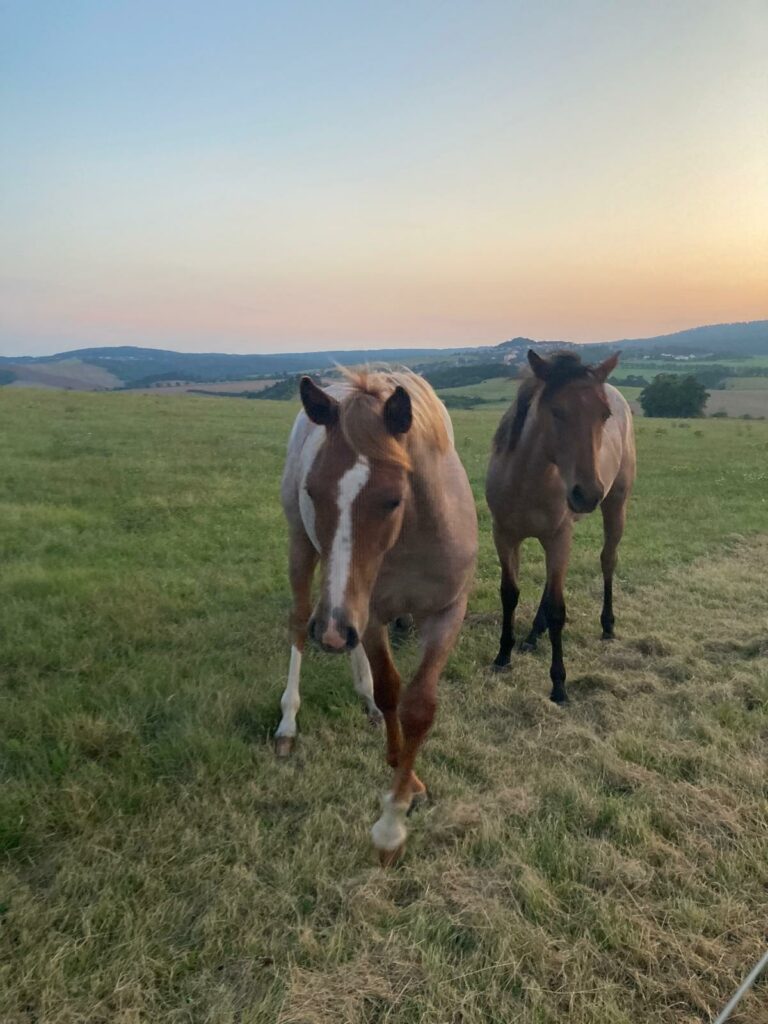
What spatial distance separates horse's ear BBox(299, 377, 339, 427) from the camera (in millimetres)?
2496

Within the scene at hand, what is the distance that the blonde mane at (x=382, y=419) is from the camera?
95.7 inches

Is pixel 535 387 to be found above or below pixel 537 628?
above

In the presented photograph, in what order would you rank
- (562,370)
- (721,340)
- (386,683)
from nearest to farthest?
1. (386,683)
2. (562,370)
3. (721,340)

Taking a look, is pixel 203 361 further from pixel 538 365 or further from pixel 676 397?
pixel 538 365

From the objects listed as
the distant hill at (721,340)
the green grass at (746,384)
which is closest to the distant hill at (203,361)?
the distant hill at (721,340)

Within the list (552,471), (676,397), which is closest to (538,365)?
(552,471)

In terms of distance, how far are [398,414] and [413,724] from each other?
58.5 inches

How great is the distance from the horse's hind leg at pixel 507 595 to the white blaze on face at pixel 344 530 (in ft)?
9.19

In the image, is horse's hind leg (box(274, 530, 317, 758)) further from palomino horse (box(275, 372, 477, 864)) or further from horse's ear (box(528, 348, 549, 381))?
horse's ear (box(528, 348, 549, 381))

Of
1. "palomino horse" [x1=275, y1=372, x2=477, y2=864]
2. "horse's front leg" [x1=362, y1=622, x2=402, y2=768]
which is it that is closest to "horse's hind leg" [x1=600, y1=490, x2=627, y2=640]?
"palomino horse" [x1=275, y1=372, x2=477, y2=864]

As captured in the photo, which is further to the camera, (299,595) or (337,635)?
(299,595)

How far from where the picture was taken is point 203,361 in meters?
93.1

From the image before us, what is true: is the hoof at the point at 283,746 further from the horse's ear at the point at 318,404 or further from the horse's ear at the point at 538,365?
the horse's ear at the point at 538,365

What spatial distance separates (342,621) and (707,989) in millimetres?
1740
